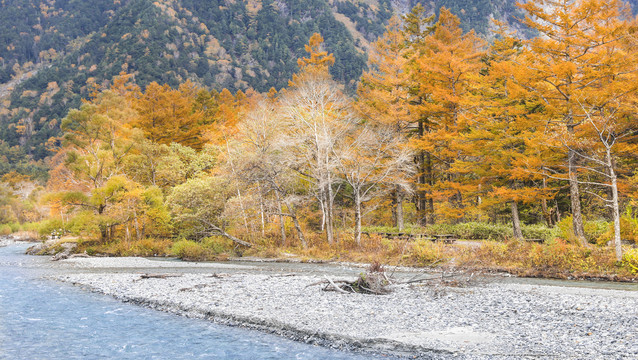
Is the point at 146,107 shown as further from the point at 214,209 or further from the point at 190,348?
the point at 190,348

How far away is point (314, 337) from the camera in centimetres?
888

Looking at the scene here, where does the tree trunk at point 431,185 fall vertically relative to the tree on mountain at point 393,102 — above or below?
below

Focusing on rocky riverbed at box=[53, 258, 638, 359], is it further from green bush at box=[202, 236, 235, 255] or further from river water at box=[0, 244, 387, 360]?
green bush at box=[202, 236, 235, 255]

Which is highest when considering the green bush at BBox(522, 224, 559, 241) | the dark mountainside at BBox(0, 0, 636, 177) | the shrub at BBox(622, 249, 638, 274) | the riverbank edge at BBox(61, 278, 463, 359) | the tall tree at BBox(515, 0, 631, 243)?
the dark mountainside at BBox(0, 0, 636, 177)

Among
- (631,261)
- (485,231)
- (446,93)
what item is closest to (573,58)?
(446,93)

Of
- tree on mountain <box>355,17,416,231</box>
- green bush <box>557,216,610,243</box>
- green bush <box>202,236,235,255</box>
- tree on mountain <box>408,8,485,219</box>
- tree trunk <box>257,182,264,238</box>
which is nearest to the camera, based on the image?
green bush <box>557,216,610,243</box>

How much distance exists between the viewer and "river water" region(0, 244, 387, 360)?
8.23m

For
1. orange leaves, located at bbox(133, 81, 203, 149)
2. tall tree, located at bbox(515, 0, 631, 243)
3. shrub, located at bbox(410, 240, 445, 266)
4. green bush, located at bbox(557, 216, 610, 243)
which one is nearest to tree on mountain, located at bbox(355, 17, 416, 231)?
shrub, located at bbox(410, 240, 445, 266)

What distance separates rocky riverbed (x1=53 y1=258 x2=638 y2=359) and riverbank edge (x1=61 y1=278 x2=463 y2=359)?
20 mm

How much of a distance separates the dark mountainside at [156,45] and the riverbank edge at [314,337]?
253 feet

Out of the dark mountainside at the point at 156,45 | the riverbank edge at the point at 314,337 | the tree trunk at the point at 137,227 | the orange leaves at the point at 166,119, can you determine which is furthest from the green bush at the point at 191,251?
the dark mountainside at the point at 156,45

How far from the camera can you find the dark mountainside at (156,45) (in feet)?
331

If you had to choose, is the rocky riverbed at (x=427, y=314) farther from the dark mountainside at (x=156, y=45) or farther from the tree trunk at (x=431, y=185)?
the dark mountainside at (x=156, y=45)

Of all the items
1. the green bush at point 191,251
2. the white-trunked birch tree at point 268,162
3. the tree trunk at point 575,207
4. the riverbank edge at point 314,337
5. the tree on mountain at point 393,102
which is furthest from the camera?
the tree on mountain at point 393,102
